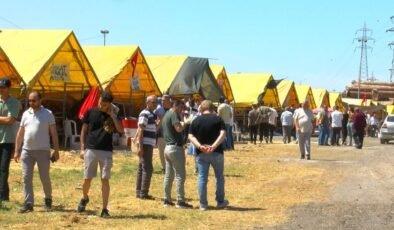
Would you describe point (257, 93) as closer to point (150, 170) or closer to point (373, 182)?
point (373, 182)

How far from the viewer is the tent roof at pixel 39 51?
2155 cm

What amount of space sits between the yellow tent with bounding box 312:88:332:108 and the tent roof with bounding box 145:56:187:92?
2695 centimetres

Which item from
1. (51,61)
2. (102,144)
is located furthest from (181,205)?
(51,61)

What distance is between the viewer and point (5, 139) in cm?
1046

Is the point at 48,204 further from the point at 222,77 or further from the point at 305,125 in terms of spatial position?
the point at 222,77

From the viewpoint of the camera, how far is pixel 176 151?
443 inches

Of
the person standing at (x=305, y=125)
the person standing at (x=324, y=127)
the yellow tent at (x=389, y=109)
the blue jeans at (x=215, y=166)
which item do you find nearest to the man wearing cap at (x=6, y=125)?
the blue jeans at (x=215, y=166)

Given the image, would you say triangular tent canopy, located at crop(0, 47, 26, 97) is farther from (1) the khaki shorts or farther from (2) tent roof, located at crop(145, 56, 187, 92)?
(1) the khaki shorts

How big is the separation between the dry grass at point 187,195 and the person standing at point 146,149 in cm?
23

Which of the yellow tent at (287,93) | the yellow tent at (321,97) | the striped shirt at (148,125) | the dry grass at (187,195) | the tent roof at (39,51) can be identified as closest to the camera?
the dry grass at (187,195)

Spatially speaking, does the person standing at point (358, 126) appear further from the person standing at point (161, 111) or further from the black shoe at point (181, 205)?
the black shoe at point (181, 205)

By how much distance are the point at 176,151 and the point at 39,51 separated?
12395 millimetres

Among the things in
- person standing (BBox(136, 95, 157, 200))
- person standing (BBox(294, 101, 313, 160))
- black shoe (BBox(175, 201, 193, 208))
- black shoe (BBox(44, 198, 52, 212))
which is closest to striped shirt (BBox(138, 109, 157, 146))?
person standing (BBox(136, 95, 157, 200))

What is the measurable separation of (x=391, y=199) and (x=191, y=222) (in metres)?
4.27
